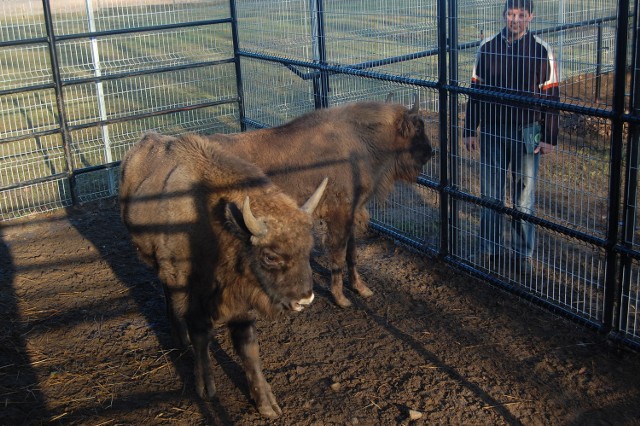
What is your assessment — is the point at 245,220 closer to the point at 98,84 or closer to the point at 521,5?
the point at 521,5

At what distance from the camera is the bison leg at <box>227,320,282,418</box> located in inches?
196

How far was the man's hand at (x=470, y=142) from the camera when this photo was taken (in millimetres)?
6729

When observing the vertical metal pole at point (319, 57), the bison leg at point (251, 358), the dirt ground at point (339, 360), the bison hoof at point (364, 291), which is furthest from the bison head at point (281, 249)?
the vertical metal pole at point (319, 57)

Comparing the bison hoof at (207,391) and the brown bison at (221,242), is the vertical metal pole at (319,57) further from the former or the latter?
the bison hoof at (207,391)

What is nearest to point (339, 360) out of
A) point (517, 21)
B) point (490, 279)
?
point (490, 279)

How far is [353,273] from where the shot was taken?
6.80 meters

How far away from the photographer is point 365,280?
23.1ft

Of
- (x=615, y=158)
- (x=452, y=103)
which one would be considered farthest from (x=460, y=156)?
(x=615, y=158)

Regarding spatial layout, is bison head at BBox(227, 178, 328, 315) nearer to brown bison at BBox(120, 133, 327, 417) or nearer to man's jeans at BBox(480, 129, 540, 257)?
brown bison at BBox(120, 133, 327, 417)

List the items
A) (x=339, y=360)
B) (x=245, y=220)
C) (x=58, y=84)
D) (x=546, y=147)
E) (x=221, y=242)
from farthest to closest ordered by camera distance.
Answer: (x=58, y=84) < (x=546, y=147) < (x=339, y=360) < (x=221, y=242) < (x=245, y=220)

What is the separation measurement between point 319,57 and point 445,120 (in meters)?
2.30

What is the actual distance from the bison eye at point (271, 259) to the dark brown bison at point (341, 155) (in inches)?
73.3

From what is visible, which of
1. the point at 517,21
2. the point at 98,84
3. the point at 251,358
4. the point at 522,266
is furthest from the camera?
the point at 98,84

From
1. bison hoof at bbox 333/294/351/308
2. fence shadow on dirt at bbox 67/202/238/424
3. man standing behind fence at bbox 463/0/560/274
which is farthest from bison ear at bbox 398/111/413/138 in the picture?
fence shadow on dirt at bbox 67/202/238/424
